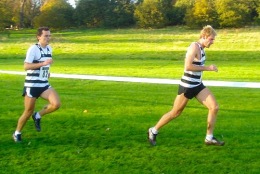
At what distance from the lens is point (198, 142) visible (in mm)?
7969

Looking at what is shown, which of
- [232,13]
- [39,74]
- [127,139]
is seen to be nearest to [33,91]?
[39,74]

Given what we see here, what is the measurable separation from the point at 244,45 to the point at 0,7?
3913 cm

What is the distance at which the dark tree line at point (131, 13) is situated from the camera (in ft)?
268

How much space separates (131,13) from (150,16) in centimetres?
876

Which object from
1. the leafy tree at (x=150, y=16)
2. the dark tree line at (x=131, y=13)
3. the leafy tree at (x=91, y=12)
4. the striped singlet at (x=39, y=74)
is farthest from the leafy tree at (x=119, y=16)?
the striped singlet at (x=39, y=74)

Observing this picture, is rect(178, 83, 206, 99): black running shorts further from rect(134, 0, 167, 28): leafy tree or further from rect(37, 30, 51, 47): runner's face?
rect(134, 0, 167, 28): leafy tree

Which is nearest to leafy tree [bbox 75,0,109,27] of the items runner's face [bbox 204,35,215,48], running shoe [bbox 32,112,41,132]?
running shoe [bbox 32,112,41,132]

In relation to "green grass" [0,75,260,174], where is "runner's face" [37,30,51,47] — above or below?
above

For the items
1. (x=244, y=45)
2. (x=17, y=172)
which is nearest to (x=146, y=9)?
(x=244, y=45)

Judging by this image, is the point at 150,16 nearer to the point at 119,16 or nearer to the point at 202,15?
the point at 119,16

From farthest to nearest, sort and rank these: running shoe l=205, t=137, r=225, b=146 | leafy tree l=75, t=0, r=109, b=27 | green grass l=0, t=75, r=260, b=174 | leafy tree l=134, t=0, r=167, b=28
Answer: leafy tree l=75, t=0, r=109, b=27 < leafy tree l=134, t=0, r=167, b=28 < running shoe l=205, t=137, r=225, b=146 < green grass l=0, t=75, r=260, b=174

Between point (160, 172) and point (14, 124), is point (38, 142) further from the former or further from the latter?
point (160, 172)

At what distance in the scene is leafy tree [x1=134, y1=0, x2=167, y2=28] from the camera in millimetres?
91875

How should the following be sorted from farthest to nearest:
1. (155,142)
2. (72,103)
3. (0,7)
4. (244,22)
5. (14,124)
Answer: (244,22) → (0,7) → (72,103) → (14,124) → (155,142)
